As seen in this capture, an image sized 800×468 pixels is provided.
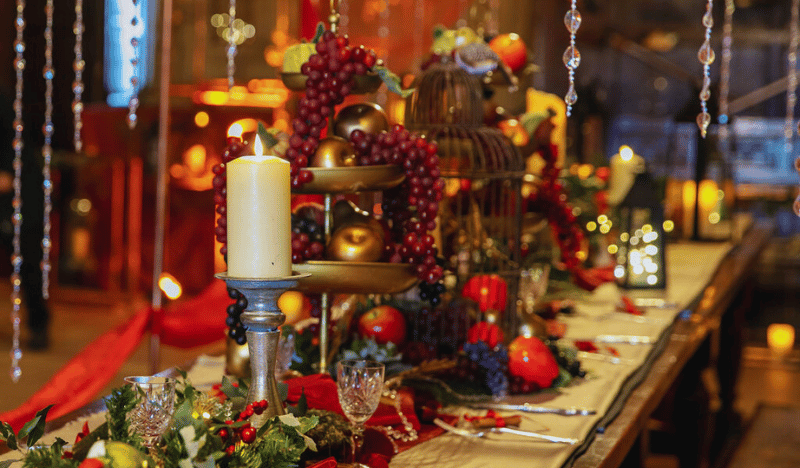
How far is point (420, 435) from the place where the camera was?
128 centimetres

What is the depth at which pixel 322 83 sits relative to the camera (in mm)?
1309

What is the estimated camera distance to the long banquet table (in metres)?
1.23

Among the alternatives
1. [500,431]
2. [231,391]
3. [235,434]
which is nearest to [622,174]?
[500,431]

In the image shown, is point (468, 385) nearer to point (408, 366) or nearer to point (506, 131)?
point (408, 366)

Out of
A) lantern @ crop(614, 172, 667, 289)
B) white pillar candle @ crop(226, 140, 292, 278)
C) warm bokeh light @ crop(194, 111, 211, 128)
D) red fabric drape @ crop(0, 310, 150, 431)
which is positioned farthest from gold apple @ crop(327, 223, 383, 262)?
warm bokeh light @ crop(194, 111, 211, 128)

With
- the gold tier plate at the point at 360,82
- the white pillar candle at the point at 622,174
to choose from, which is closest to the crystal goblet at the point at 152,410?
the gold tier plate at the point at 360,82

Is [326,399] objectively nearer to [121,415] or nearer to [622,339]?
[121,415]

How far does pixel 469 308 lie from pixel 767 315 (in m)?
5.44

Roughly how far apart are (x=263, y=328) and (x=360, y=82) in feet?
1.62

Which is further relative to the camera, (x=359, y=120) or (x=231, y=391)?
(x=359, y=120)

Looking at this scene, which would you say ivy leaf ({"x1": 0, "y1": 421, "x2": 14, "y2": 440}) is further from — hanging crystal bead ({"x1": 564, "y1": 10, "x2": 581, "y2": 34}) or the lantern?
the lantern

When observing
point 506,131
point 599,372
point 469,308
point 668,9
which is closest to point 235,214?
point 469,308

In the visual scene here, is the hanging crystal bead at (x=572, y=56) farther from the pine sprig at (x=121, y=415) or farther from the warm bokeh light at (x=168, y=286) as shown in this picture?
the warm bokeh light at (x=168, y=286)

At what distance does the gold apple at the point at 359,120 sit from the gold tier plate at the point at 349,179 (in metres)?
0.08
